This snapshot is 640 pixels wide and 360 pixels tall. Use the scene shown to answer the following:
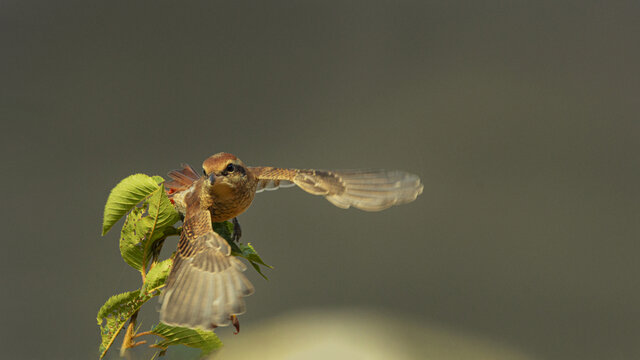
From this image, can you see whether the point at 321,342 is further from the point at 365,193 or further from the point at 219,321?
the point at 219,321

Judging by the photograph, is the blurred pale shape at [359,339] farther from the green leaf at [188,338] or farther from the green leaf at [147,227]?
the green leaf at [147,227]

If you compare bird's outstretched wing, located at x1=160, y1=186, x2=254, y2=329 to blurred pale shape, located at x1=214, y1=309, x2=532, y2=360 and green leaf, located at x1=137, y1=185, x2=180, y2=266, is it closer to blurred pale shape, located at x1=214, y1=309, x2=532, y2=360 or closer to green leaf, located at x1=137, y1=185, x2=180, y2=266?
green leaf, located at x1=137, y1=185, x2=180, y2=266

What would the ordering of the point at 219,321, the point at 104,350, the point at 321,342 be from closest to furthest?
the point at 219,321, the point at 104,350, the point at 321,342

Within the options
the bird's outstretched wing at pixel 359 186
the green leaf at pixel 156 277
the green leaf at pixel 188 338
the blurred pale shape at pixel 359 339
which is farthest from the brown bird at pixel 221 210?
the blurred pale shape at pixel 359 339

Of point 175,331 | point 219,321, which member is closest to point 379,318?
point 175,331

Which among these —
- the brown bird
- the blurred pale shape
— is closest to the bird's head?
the brown bird

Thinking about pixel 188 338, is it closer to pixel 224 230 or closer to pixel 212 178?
pixel 224 230

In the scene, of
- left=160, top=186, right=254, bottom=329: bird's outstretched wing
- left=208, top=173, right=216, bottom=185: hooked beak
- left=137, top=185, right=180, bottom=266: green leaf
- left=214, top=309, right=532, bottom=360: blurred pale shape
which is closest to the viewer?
left=160, top=186, right=254, bottom=329: bird's outstretched wing

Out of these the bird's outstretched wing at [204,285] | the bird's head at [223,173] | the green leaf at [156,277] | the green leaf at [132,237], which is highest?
the bird's head at [223,173]
